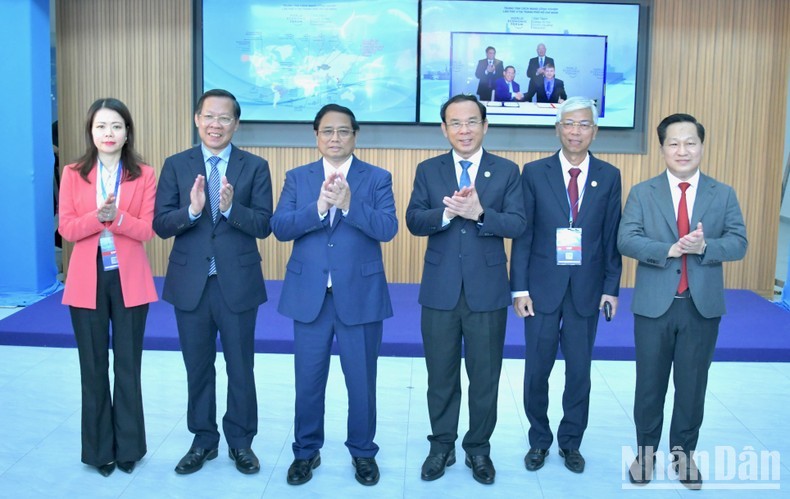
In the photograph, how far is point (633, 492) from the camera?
3398 millimetres

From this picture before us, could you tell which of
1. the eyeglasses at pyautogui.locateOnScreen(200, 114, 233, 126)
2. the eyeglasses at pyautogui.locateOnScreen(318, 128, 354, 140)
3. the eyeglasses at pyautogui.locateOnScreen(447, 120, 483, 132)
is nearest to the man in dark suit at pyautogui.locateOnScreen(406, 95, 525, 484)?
the eyeglasses at pyautogui.locateOnScreen(447, 120, 483, 132)

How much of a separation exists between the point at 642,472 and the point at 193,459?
6.33 feet

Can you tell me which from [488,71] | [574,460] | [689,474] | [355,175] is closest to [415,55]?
[488,71]

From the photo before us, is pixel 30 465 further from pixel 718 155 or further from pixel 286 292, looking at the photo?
pixel 718 155

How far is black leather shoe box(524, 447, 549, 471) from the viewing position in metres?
3.63

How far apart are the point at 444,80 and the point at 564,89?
1.06 metres

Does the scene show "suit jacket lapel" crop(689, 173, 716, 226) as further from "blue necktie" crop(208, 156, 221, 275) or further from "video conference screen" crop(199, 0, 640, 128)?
"video conference screen" crop(199, 0, 640, 128)

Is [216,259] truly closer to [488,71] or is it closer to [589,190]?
[589,190]

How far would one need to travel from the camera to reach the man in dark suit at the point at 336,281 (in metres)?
3.35

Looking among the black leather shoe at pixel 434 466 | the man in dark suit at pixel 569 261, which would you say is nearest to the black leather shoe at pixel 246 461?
the black leather shoe at pixel 434 466

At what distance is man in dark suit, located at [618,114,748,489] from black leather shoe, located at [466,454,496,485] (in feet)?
1.98

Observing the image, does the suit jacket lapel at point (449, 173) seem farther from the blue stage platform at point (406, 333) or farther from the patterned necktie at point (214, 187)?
the blue stage platform at point (406, 333)

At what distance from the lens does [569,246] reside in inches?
138

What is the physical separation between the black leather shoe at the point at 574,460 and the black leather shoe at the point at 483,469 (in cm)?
34
